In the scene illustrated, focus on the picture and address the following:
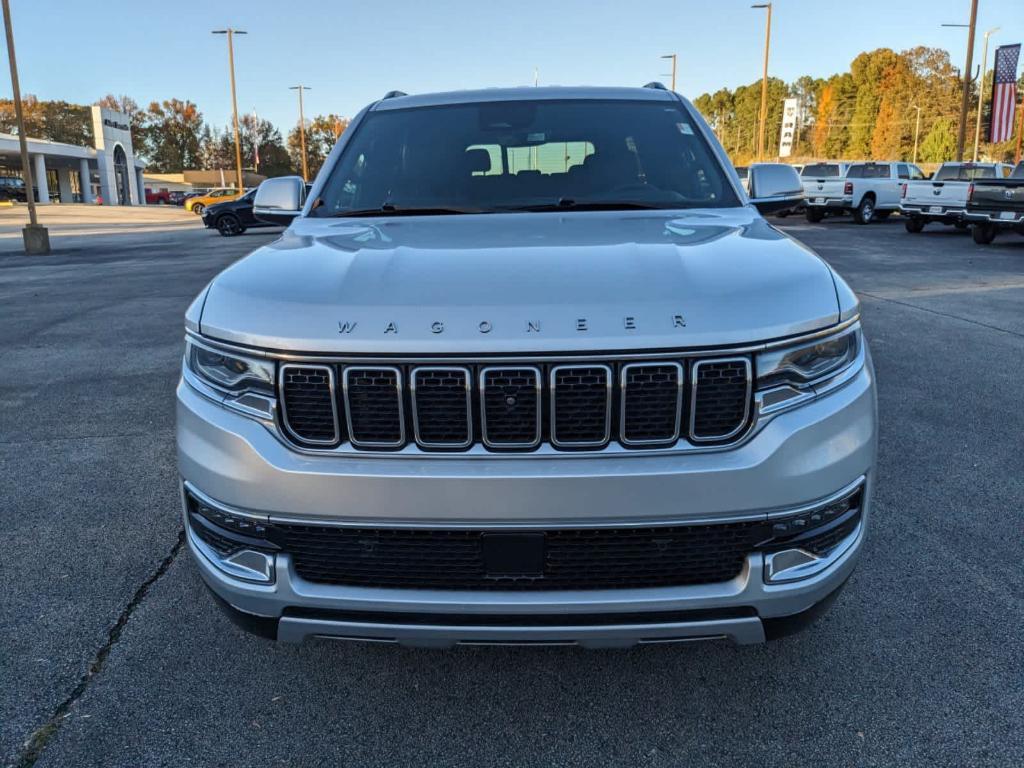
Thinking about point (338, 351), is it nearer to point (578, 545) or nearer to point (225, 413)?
Result: point (225, 413)

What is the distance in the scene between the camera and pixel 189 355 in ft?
7.80

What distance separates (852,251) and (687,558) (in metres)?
17.2

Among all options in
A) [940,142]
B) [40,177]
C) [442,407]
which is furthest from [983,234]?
[940,142]

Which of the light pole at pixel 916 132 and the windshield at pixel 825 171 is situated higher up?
the light pole at pixel 916 132

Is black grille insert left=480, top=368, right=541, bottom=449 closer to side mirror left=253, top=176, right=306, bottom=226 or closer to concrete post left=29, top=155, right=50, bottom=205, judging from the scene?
side mirror left=253, top=176, right=306, bottom=226

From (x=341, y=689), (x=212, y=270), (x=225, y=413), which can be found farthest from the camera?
(x=212, y=270)

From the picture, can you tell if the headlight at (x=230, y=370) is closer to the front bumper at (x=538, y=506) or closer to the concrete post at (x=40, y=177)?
the front bumper at (x=538, y=506)

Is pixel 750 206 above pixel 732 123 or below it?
below

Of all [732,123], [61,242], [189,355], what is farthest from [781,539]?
[732,123]

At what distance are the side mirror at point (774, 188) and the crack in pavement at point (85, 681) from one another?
9.91 ft

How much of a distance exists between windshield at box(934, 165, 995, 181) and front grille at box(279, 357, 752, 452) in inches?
954

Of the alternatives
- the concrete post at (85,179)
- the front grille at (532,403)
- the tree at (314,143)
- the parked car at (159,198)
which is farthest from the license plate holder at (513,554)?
the tree at (314,143)

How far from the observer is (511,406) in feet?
6.62

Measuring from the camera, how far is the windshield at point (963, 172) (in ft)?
75.0
